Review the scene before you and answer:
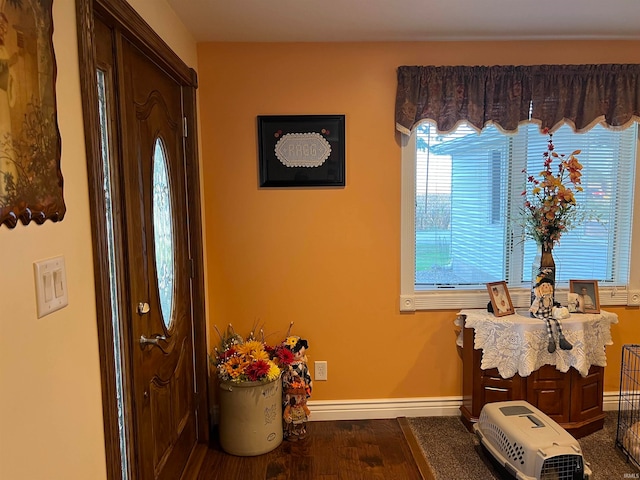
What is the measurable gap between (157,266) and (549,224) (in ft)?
6.85

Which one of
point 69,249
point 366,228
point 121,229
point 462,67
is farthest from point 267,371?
point 462,67

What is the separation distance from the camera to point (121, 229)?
5.29 feet

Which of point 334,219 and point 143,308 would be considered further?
point 334,219

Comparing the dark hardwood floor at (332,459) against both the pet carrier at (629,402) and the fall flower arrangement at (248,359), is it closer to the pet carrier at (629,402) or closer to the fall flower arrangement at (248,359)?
the fall flower arrangement at (248,359)

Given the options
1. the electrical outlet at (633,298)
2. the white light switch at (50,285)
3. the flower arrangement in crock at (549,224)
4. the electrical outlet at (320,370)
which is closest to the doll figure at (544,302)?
the flower arrangement in crock at (549,224)

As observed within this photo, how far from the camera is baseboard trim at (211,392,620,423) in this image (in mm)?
2910

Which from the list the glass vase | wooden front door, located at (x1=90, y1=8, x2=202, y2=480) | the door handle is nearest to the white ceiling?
wooden front door, located at (x1=90, y1=8, x2=202, y2=480)

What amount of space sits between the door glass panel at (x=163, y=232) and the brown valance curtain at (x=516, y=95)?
1387 millimetres

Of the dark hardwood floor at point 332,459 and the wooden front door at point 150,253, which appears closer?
the wooden front door at point 150,253

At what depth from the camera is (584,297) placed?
2.71 metres

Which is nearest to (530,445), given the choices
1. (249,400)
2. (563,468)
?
(563,468)

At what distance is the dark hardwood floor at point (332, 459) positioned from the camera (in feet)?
7.73

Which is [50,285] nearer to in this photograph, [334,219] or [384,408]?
[334,219]

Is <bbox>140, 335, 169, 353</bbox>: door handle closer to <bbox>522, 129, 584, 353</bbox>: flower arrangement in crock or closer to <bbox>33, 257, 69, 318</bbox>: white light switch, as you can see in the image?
<bbox>33, 257, 69, 318</bbox>: white light switch
